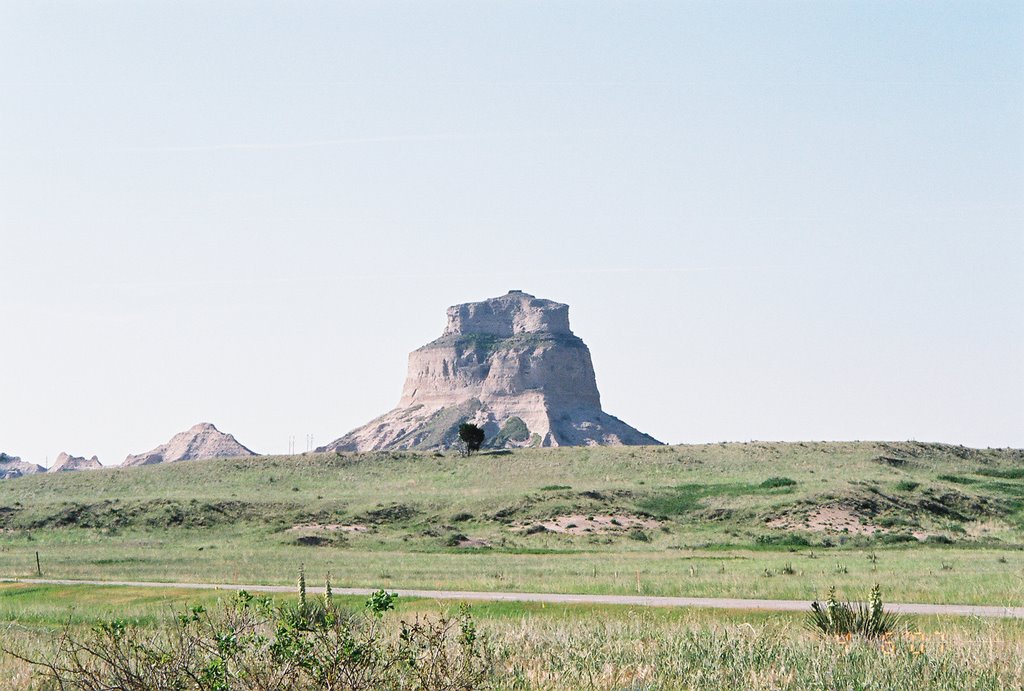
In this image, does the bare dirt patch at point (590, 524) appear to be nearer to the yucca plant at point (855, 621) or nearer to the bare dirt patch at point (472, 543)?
the bare dirt patch at point (472, 543)

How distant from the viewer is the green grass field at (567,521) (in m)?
39.2

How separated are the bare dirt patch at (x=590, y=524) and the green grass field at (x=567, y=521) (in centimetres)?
25

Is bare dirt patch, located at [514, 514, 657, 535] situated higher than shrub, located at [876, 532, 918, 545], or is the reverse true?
bare dirt patch, located at [514, 514, 657, 535]

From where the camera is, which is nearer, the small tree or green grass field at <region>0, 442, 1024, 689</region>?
green grass field at <region>0, 442, 1024, 689</region>

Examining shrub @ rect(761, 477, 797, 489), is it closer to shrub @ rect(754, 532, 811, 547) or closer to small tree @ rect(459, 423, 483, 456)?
shrub @ rect(754, 532, 811, 547)

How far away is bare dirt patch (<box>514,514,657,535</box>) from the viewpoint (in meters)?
69.3

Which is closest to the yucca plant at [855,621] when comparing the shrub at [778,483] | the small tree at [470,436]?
the shrub at [778,483]

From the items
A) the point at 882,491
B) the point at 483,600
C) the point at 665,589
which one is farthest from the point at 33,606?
the point at 882,491

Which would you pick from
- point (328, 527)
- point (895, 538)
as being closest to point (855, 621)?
point (895, 538)

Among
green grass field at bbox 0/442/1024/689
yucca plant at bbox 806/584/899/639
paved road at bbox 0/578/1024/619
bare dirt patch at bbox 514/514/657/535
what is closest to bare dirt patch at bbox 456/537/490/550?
green grass field at bbox 0/442/1024/689

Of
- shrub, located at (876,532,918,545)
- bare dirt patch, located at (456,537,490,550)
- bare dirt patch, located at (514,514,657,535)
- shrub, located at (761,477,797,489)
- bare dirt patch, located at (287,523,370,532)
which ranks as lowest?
shrub, located at (876,532,918,545)

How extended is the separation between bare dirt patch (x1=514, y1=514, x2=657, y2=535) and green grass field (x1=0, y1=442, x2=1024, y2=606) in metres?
0.25

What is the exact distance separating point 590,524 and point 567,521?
1.69m

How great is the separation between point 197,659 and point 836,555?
41.3m
